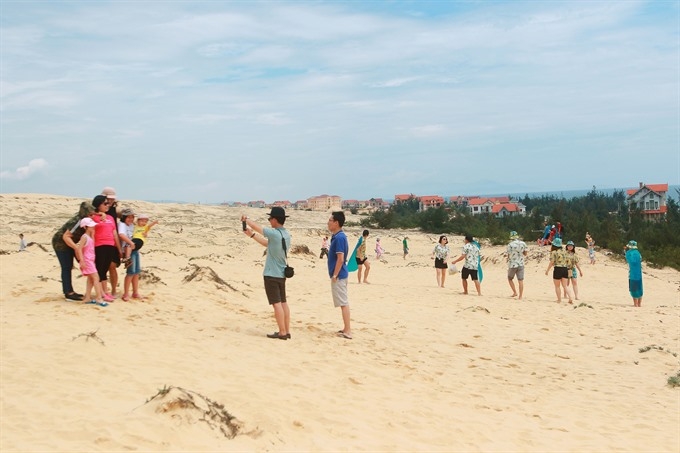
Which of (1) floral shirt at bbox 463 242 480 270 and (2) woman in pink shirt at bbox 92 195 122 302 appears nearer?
(2) woman in pink shirt at bbox 92 195 122 302

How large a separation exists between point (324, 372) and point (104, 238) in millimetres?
4139

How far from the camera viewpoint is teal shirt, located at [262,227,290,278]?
8.41 meters

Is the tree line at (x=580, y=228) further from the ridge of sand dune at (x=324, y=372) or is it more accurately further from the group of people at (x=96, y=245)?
the group of people at (x=96, y=245)

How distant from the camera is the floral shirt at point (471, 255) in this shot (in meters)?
15.7

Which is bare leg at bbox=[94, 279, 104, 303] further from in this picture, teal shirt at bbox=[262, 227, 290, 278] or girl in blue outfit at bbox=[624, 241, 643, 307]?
girl in blue outfit at bbox=[624, 241, 643, 307]

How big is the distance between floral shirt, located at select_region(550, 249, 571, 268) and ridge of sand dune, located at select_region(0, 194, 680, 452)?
3.89ft

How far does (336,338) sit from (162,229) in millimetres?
28352

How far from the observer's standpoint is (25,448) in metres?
4.38

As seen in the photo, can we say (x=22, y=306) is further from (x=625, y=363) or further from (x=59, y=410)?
(x=625, y=363)

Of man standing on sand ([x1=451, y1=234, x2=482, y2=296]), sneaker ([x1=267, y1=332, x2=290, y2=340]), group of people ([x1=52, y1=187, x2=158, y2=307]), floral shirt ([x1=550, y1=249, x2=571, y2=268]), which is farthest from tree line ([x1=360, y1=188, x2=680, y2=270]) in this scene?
group of people ([x1=52, y1=187, x2=158, y2=307])


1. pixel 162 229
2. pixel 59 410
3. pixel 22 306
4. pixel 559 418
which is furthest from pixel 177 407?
pixel 162 229

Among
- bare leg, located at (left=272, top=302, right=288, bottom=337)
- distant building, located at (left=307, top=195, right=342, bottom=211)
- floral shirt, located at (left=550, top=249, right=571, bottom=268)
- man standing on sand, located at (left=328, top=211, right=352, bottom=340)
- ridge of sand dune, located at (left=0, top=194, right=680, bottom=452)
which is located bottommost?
ridge of sand dune, located at (left=0, top=194, right=680, bottom=452)

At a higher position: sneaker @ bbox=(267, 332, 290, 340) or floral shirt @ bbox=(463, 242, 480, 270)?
floral shirt @ bbox=(463, 242, 480, 270)

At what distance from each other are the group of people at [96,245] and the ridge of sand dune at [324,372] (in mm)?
381
